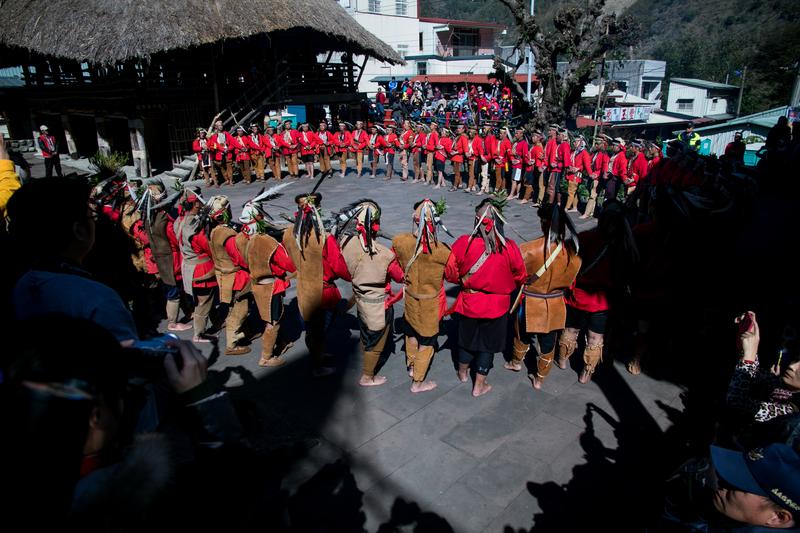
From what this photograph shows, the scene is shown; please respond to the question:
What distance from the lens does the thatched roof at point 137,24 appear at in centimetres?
1349

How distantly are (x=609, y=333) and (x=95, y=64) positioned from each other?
588 inches

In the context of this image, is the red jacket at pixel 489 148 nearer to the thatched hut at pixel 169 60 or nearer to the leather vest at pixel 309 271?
the thatched hut at pixel 169 60

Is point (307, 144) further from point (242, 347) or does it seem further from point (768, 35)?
point (768, 35)

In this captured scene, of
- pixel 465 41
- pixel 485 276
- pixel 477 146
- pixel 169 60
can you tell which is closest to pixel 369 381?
pixel 485 276

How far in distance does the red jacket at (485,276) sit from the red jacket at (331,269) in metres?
0.98

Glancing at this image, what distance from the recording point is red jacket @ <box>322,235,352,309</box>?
4742mm

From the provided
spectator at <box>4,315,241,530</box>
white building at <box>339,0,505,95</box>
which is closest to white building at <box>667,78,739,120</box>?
white building at <box>339,0,505,95</box>

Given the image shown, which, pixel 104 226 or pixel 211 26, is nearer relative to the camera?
pixel 104 226

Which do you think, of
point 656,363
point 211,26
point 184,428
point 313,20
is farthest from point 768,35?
point 184,428

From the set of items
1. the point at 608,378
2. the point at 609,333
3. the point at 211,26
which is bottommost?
the point at 608,378

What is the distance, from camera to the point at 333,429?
4250mm

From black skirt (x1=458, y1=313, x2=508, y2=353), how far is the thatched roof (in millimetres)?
12819

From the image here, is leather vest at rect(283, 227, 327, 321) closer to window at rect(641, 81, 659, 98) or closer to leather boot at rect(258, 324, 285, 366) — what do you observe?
leather boot at rect(258, 324, 285, 366)

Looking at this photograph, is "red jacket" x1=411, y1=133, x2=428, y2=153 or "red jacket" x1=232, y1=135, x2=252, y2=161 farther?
"red jacket" x1=232, y1=135, x2=252, y2=161
